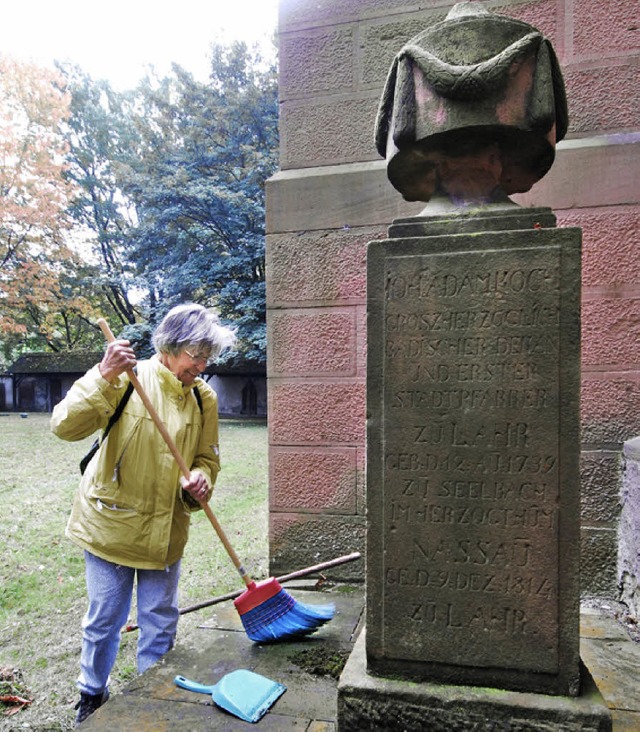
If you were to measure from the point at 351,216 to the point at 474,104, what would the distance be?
66.9 inches

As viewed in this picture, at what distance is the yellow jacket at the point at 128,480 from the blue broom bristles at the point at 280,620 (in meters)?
0.46

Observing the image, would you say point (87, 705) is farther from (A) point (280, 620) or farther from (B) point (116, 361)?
(B) point (116, 361)

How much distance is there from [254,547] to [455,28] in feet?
14.0

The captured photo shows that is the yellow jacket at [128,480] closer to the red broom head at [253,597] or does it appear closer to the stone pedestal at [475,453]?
the red broom head at [253,597]

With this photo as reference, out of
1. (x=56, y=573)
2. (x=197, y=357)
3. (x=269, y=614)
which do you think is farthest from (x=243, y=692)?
(x=56, y=573)

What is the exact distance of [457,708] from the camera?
1825 millimetres

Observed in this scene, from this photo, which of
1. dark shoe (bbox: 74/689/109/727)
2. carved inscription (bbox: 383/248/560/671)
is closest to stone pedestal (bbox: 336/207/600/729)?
carved inscription (bbox: 383/248/560/671)

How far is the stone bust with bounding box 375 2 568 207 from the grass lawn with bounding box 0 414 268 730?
9.25 ft

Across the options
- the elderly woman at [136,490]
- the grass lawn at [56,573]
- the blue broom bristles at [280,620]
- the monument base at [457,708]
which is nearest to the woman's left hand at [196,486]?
the elderly woman at [136,490]

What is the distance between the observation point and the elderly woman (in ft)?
8.23

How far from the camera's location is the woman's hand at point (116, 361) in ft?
8.11

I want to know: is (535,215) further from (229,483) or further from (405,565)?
(229,483)

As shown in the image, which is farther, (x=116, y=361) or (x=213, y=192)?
(x=213, y=192)

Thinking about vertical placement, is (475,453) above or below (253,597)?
above
